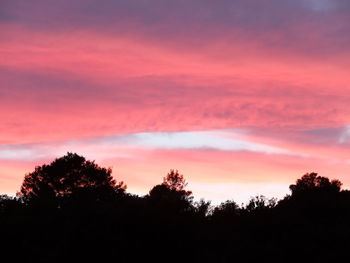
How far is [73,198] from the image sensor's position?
38625mm

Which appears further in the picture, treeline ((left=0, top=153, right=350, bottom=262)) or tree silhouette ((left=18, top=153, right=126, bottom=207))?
tree silhouette ((left=18, top=153, right=126, bottom=207))

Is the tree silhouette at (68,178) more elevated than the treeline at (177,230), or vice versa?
the tree silhouette at (68,178)

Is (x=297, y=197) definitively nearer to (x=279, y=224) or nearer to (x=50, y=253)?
(x=279, y=224)

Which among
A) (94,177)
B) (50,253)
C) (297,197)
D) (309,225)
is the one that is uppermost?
(94,177)

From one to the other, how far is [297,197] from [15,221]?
18.5 m

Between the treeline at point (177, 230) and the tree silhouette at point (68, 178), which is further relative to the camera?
the tree silhouette at point (68, 178)

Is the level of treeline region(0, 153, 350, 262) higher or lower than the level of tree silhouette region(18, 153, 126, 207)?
lower

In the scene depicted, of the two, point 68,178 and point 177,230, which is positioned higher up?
Answer: point 68,178

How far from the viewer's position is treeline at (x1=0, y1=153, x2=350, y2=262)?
29609 millimetres

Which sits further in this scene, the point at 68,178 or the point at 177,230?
the point at 68,178

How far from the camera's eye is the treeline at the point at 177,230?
29.6m

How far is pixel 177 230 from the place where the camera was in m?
32.0

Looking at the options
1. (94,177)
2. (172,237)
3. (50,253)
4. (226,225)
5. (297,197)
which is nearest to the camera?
(50,253)

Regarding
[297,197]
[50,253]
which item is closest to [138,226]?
[50,253]
